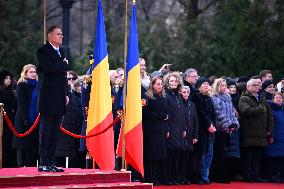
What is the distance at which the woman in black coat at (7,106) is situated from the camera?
17547 mm

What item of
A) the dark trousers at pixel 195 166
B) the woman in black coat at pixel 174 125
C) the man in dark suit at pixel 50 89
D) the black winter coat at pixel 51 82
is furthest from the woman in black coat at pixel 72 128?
the black winter coat at pixel 51 82

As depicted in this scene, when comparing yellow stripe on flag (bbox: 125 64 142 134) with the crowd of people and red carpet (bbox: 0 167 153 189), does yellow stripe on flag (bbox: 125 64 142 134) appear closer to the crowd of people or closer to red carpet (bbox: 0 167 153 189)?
the crowd of people

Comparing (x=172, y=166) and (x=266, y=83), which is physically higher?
(x=266, y=83)

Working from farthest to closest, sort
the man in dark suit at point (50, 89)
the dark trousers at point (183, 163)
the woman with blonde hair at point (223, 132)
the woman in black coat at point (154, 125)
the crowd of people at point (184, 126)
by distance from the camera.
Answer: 1. the woman with blonde hair at point (223, 132)
2. the dark trousers at point (183, 163)
3. the crowd of people at point (184, 126)
4. the woman in black coat at point (154, 125)
5. the man in dark suit at point (50, 89)

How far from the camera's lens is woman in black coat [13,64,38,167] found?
17.0m

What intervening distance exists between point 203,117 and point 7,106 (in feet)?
11.5

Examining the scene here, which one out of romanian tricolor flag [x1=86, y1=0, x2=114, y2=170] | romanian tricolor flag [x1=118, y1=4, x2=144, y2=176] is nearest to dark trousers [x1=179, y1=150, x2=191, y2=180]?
romanian tricolor flag [x1=118, y1=4, x2=144, y2=176]

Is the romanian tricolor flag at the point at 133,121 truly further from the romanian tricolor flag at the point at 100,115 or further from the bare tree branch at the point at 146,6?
the bare tree branch at the point at 146,6

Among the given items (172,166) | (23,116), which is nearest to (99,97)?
(23,116)

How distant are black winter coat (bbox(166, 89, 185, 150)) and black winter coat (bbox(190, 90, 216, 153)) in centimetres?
63

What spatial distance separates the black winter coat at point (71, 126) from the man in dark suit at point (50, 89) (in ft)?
10.4

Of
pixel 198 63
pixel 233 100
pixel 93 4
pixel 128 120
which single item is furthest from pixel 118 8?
pixel 128 120

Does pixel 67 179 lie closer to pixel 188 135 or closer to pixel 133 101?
pixel 133 101

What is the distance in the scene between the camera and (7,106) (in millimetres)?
17656
